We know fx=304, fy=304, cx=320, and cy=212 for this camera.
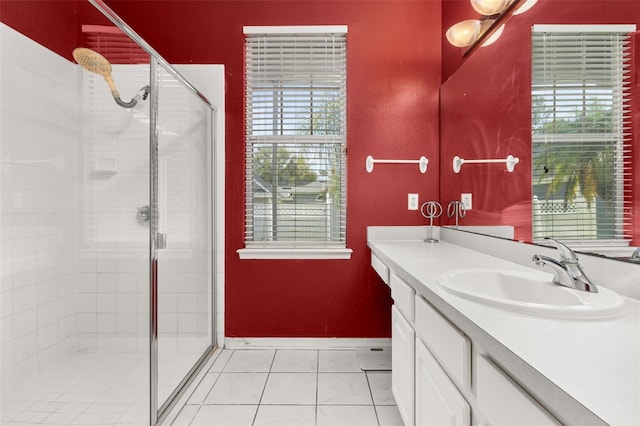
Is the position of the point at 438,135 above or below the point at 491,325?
above

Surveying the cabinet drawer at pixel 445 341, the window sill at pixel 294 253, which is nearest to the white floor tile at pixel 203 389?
the window sill at pixel 294 253

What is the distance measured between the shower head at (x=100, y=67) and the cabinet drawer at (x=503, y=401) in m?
1.78

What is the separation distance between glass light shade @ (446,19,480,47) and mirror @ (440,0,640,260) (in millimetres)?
81

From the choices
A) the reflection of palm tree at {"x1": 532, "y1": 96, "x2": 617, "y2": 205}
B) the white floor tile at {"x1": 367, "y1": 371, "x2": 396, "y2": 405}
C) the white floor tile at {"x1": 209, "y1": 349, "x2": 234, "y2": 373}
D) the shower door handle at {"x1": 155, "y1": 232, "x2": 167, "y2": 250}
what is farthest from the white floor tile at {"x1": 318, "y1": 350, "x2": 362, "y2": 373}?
the reflection of palm tree at {"x1": 532, "y1": 96, "x2": 617, "y2": 205}

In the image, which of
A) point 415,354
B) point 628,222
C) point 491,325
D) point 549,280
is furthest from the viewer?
point 415,354

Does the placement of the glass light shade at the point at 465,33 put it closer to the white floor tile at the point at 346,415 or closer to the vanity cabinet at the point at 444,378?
the vanity cabinet at the point at 444,378

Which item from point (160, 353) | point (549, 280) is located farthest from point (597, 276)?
point (160, 353)

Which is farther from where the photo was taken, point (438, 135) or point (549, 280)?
point (438, 135)

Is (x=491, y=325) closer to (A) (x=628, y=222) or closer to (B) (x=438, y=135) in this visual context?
(A) (x=628, y=222)

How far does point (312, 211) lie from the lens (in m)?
2.17

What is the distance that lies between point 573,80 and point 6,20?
2213 mm

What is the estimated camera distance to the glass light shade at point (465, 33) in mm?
1703

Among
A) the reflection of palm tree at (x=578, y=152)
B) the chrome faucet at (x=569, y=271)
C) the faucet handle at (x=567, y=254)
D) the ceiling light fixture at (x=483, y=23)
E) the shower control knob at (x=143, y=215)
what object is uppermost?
the ceiling light fixture at (x=483, y=23)

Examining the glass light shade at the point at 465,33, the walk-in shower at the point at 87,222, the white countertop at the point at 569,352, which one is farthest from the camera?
the glass light shade at the point at 465,33
